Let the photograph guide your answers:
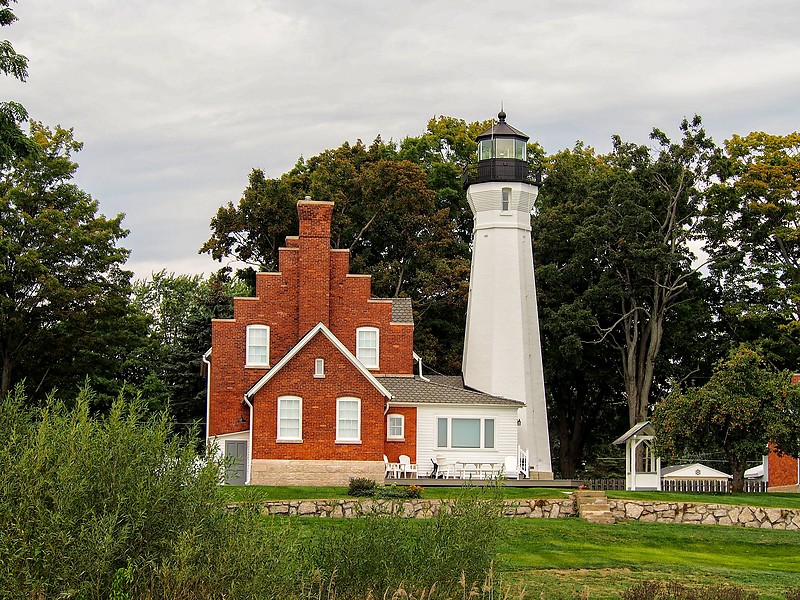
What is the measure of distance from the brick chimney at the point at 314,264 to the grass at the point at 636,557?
13426mm

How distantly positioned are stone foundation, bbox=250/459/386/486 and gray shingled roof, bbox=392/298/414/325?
6.63 metres

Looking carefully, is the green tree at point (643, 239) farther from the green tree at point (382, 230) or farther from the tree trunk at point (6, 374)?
the tree trunk at point (6, 374)

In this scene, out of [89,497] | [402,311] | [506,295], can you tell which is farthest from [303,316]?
[89,497]

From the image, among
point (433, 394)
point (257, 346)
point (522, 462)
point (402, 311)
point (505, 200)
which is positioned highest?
point (505, 200)

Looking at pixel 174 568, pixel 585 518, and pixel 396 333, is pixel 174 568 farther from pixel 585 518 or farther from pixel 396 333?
pixel 396 333

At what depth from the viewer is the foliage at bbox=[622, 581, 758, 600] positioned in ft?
57.0

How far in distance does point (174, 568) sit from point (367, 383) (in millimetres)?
24925

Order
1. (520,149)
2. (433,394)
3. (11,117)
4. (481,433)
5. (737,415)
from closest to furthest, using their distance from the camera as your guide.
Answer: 1. (11,117)
2. (737,415)
3. (481,433)
4. (433,394)
5. (520,149)

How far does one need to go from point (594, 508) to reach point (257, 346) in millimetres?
14786

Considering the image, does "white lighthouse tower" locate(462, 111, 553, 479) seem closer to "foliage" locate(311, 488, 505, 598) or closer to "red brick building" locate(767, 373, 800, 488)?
"red brick building" locate(767, 373, 800, 488)

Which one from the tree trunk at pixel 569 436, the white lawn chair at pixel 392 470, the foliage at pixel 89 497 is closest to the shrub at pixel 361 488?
the white lawn chair at pixel 392 470

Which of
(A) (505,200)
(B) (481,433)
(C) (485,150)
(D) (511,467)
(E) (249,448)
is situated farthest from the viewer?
(C) (485,150)

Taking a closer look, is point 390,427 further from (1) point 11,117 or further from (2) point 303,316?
(1) point 11,117

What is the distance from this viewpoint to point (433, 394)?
39.4m
